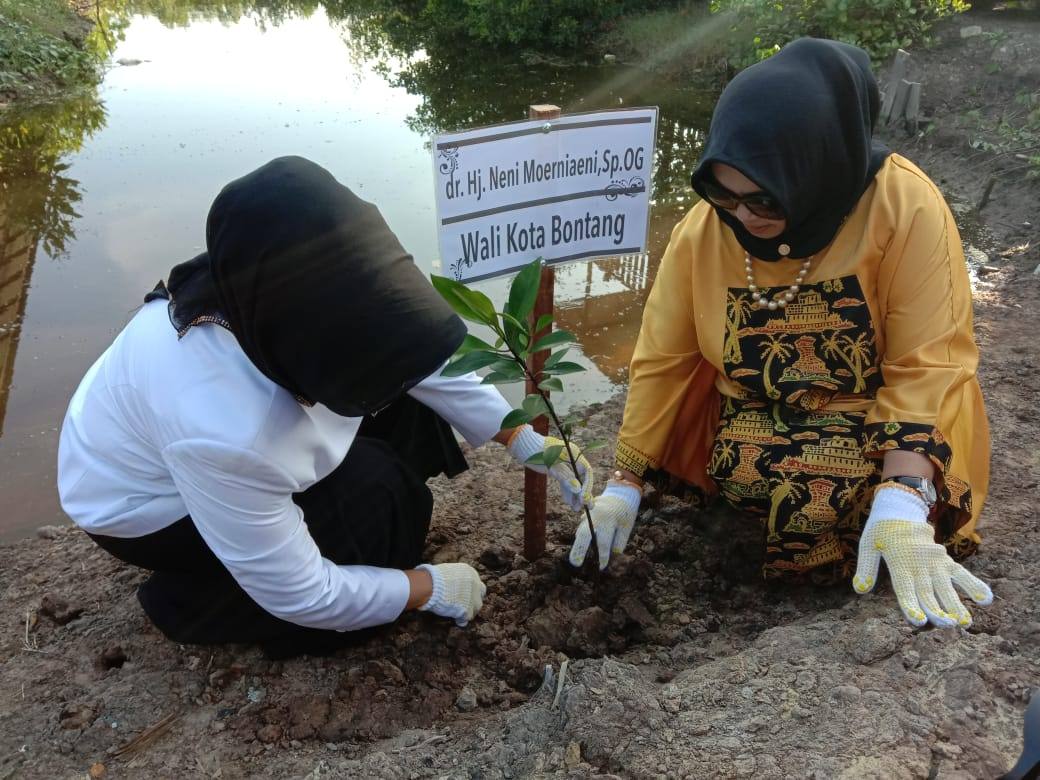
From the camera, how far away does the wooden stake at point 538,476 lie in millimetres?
1865

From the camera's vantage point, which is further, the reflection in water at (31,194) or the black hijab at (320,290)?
the reflection in water at (31,194)

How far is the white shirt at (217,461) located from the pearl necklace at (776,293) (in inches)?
41.2

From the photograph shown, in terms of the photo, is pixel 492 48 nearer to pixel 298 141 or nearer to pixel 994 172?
pixel 298 141

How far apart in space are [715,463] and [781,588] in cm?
40

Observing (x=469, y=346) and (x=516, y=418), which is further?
(x=516, y=418)

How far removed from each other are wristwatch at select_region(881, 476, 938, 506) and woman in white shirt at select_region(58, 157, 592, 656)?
0.78m

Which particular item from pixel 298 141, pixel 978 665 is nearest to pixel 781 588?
pixel 978 665

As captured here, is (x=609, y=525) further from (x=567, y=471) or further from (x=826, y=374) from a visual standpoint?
(x=826, y=374)

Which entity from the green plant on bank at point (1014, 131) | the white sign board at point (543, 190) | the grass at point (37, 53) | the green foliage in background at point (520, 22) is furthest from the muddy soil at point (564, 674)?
the green foliage in background at point (520, 22)

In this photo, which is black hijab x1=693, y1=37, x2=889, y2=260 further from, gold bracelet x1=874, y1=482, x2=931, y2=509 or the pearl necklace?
gold bracelet x1=874, y1=482, x2=931, y2=509

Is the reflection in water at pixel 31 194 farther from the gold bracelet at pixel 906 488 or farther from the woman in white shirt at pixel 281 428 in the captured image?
the gold bracelet at pixel 906 488

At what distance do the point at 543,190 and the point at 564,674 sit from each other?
115 centimetres

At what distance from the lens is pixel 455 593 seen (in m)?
1.96

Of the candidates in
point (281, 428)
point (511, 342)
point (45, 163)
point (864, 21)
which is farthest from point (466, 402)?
point (45, 163)
